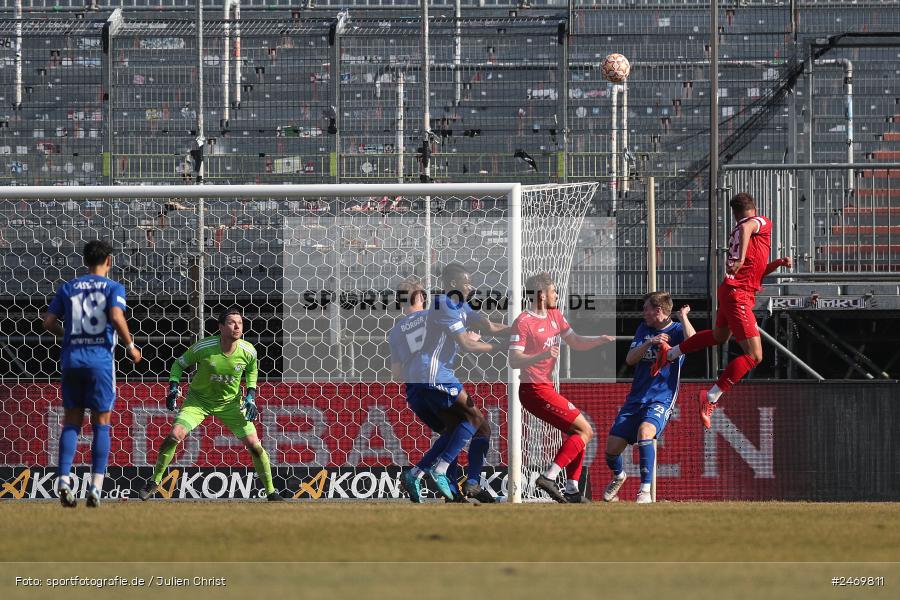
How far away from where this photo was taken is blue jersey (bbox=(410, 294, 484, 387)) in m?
10.4

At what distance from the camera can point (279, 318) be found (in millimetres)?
12969

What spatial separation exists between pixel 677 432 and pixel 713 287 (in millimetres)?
1451

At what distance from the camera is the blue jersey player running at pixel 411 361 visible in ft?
34.3

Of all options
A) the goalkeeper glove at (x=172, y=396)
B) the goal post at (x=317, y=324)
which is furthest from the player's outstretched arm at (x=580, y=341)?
the goalkeeper glove at (x=172, y=396)

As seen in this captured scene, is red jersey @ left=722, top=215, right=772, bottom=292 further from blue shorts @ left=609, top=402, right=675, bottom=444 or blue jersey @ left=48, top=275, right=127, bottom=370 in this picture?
blue jersey @ left=48, top=275, right=127, bottom=370

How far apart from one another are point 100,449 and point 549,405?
142 inches

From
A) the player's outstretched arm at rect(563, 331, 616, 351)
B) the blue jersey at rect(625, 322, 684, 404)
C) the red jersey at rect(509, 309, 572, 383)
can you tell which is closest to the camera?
the blue jersey at rect(625, 322, 684, 404)

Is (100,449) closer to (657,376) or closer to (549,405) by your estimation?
(549,405)

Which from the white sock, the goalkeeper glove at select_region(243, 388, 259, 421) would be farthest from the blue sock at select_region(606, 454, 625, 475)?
the goalkeeper glove at select_region(243, 388, 259, 421)

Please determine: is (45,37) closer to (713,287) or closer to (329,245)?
(329,245)

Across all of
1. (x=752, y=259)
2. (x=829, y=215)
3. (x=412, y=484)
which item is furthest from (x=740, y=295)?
(x=829, y=215)

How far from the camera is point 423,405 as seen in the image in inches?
415

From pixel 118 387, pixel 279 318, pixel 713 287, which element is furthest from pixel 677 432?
pixel 118 387

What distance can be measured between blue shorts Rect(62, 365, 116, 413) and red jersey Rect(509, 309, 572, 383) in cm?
330
